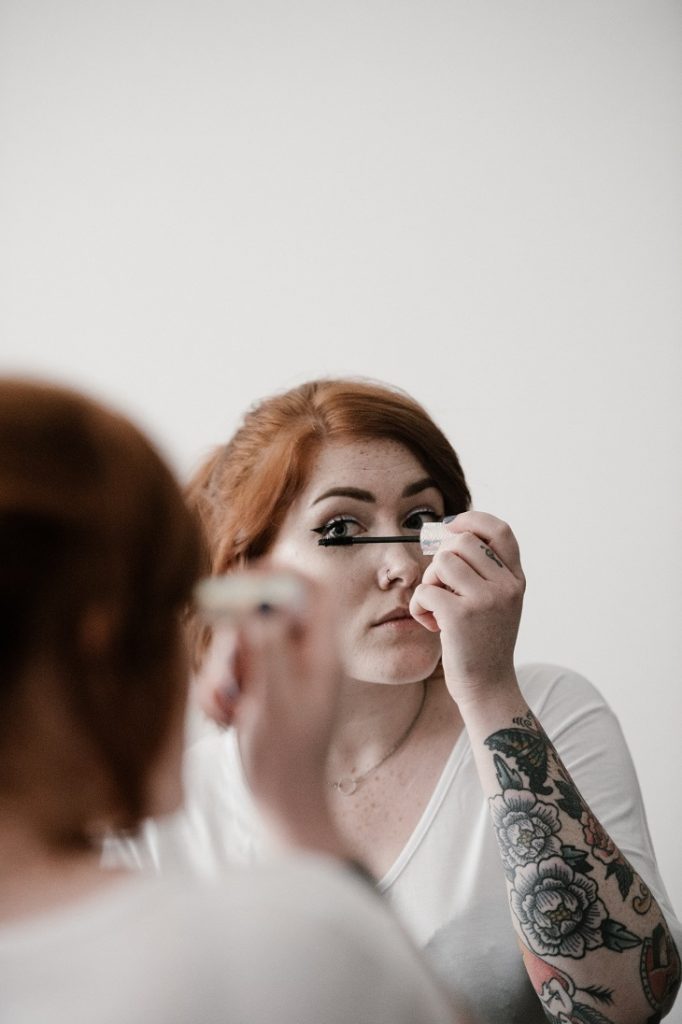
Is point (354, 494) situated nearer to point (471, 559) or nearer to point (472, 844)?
point (471, 559)

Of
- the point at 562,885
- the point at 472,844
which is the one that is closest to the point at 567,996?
the point at 562,885

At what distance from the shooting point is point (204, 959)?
0.39 metres

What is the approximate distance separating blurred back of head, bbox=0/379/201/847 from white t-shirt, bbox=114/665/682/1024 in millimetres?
397

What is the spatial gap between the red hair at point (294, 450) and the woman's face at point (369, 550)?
2cm

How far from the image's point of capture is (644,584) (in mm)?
1527

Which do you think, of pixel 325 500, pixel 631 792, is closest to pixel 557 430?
pixel 325 500

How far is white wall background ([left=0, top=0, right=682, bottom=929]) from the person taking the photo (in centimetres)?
154

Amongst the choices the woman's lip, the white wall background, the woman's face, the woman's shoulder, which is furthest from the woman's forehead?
the white wall background

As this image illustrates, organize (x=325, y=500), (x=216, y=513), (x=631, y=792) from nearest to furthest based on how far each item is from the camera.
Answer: (x=631, y=792) < (x=325, y=500) < (x=216, y=513)

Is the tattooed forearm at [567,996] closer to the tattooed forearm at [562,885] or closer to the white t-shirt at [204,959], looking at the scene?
the tattooed forearm at [562,885]

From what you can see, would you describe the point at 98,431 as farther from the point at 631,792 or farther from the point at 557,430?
the point at 557,430

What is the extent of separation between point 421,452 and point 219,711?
0.64 m

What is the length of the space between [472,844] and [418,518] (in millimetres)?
370

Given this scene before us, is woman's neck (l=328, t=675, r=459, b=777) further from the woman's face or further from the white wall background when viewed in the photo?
the white wall background
